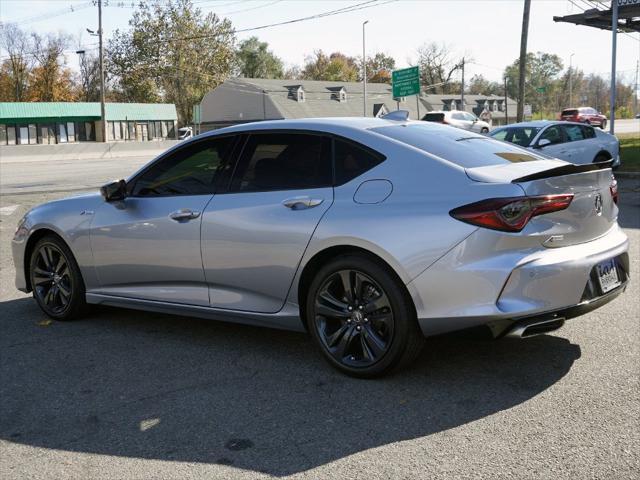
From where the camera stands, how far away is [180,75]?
88625mm

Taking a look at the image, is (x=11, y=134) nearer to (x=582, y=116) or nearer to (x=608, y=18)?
(x=582, y=116)

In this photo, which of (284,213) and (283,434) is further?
(284,213)

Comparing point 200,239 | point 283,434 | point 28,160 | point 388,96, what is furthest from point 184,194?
point 388,96

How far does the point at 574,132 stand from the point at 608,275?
40.7ft

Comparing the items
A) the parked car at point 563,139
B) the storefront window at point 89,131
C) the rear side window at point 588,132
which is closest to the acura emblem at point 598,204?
the parked car at point 563,139

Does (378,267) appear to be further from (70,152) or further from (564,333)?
(70,152)

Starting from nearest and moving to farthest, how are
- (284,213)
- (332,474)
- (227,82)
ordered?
(332,474) → (284,213) → (227,82)

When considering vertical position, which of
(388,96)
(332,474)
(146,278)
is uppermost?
(388,96)

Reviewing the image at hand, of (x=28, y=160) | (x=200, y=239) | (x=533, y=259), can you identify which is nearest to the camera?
(x=533, y=259)

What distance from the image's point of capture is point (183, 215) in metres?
4.90

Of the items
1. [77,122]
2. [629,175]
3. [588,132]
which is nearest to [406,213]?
[588,132]

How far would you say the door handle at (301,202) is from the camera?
4359 millimetres

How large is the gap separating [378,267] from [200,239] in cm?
135

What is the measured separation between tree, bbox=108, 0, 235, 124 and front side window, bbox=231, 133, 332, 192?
281 feet
